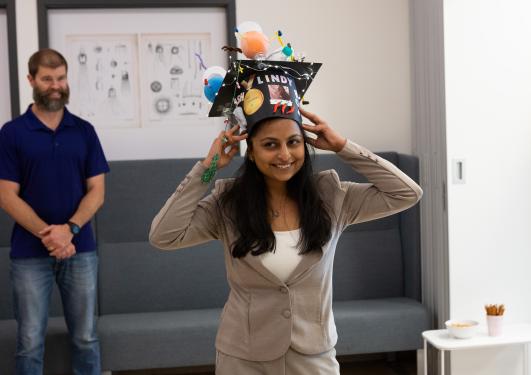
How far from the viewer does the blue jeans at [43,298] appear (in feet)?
10.3

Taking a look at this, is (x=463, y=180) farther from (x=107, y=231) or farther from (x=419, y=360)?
(x=107, y=231)

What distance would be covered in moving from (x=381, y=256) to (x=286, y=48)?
2367mm

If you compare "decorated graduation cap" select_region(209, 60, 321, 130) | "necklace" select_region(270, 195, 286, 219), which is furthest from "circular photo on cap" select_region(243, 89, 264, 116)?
"necklace" select_region(270, 195, 286, 219)

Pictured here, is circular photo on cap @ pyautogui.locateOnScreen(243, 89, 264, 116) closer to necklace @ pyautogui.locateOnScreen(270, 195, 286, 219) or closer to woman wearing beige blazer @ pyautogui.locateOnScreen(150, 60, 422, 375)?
woman wearing beige blazer @ pyautogui.locateOnScreen(150, 60, 422, 375)

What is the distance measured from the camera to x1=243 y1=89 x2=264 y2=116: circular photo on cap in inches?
73.4

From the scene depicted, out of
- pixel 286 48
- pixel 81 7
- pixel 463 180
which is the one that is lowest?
pixel 463 180

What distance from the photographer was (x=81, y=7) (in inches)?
157

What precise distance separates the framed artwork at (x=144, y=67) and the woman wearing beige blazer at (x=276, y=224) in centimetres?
216

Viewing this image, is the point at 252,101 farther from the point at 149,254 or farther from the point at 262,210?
the point at 149,254

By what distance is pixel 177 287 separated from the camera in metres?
3.96

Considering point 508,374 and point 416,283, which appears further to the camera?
point 416,283

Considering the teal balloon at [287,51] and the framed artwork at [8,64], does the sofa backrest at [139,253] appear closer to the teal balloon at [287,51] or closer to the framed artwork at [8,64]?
the framed artwork at [8,64]

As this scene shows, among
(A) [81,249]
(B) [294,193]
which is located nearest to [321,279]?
(B) [294,193]

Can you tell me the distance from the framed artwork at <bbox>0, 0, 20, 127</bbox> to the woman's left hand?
2464mm
